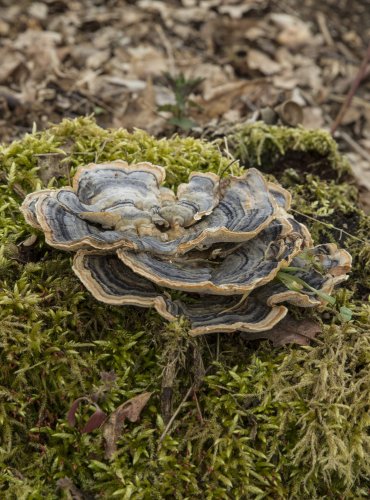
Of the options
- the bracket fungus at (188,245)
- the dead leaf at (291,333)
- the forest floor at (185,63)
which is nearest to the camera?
the bracket fungus at (188,245)

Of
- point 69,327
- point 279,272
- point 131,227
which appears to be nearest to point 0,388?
point 69,327

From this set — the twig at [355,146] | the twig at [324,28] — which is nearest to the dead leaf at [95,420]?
the twig at [355,146]

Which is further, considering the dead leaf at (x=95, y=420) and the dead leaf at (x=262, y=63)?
the dead leaf at (x=262, y=63)

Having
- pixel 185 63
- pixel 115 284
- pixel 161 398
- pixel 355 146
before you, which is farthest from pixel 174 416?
pixel 185 63

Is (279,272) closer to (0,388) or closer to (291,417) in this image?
(291,417)

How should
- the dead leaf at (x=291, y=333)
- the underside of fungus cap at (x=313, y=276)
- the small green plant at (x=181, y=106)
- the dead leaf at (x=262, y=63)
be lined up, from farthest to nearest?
the dead leaf at (x=262, y=63)
the small green plant at (x=181, y=106)
the dead leaf at (x=291, y=333)
the underside of fungus cap at (x=313, y=276)

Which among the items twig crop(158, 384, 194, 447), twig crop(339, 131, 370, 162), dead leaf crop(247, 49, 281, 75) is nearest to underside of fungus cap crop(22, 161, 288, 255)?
twig crop(158, 384, 194, 447)

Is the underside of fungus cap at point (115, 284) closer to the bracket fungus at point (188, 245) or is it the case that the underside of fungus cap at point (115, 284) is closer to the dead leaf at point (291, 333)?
the bracket fungus at point (188, 245)

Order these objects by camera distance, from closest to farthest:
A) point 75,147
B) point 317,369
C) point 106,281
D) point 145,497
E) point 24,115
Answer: point 145,497
point 106,281
point 317,369
point 75,147
point 24,115
